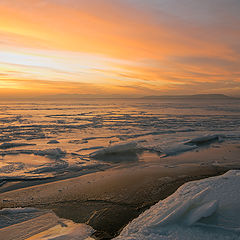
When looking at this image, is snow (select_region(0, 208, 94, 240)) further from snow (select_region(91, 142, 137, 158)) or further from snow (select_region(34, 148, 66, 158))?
snow (select_region(91, 142, 137, 158))

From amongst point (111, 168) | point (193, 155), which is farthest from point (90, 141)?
point (193, 155)

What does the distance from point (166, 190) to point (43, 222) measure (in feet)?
8.33

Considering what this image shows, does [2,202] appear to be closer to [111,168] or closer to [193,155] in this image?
[111,168]

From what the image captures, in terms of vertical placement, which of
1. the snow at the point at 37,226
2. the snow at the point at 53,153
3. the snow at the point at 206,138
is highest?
the snow at the point at 206,138

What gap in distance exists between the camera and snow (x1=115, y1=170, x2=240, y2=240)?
2.60 m

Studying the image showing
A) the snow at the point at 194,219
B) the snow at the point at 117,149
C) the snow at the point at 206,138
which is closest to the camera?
the snow at the point at 194,219

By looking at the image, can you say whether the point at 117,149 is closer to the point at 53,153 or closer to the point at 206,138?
the point at 53,153

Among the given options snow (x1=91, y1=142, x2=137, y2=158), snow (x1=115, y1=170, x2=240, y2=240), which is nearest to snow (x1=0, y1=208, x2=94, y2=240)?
snow (x1=115, y1=170, x2=240, y2=240)

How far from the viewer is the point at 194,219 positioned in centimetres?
278

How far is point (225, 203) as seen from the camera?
306cm

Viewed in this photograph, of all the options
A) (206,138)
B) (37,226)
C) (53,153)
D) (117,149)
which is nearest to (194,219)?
(37,226)

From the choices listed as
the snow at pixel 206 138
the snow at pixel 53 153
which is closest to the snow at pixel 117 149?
the snow at pixel 53 153

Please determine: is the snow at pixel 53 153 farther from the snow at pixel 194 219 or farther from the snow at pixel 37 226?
the snow at pixel 194 219

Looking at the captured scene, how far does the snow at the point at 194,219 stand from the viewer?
2.60m
